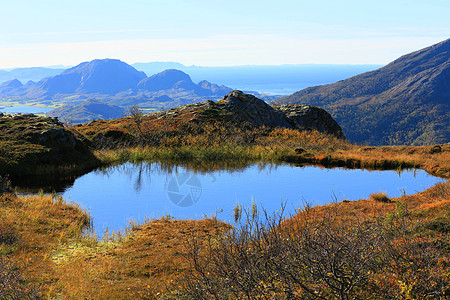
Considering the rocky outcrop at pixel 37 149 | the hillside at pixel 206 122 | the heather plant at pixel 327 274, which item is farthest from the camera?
the hillside at pixel 206 122

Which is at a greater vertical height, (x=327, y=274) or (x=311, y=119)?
(x=311, y=119)

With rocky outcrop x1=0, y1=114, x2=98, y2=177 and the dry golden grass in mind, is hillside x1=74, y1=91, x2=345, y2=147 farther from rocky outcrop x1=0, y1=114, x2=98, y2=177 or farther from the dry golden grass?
the dry golden grass

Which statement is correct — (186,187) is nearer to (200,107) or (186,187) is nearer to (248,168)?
(248,168)

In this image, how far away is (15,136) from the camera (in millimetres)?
23531

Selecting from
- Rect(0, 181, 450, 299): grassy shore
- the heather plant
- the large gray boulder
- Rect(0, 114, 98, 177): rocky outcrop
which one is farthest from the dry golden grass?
the large gray boulder

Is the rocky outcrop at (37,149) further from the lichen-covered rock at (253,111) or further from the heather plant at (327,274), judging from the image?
the lichen-covered rock at (253,111)

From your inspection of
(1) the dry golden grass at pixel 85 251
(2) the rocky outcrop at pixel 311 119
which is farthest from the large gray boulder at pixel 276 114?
(1) the dry golden grass at pixel 85 251

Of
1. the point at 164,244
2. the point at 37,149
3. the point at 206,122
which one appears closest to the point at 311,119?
the point at 206,122

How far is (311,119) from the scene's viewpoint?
4528 centimetres

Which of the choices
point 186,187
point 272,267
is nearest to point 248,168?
point 186,187

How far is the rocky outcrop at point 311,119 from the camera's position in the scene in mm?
44531

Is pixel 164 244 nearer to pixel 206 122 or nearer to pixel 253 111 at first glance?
pixel 206 122

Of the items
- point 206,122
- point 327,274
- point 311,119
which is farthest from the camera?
point 311,119

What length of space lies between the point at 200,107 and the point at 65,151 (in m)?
20.9
